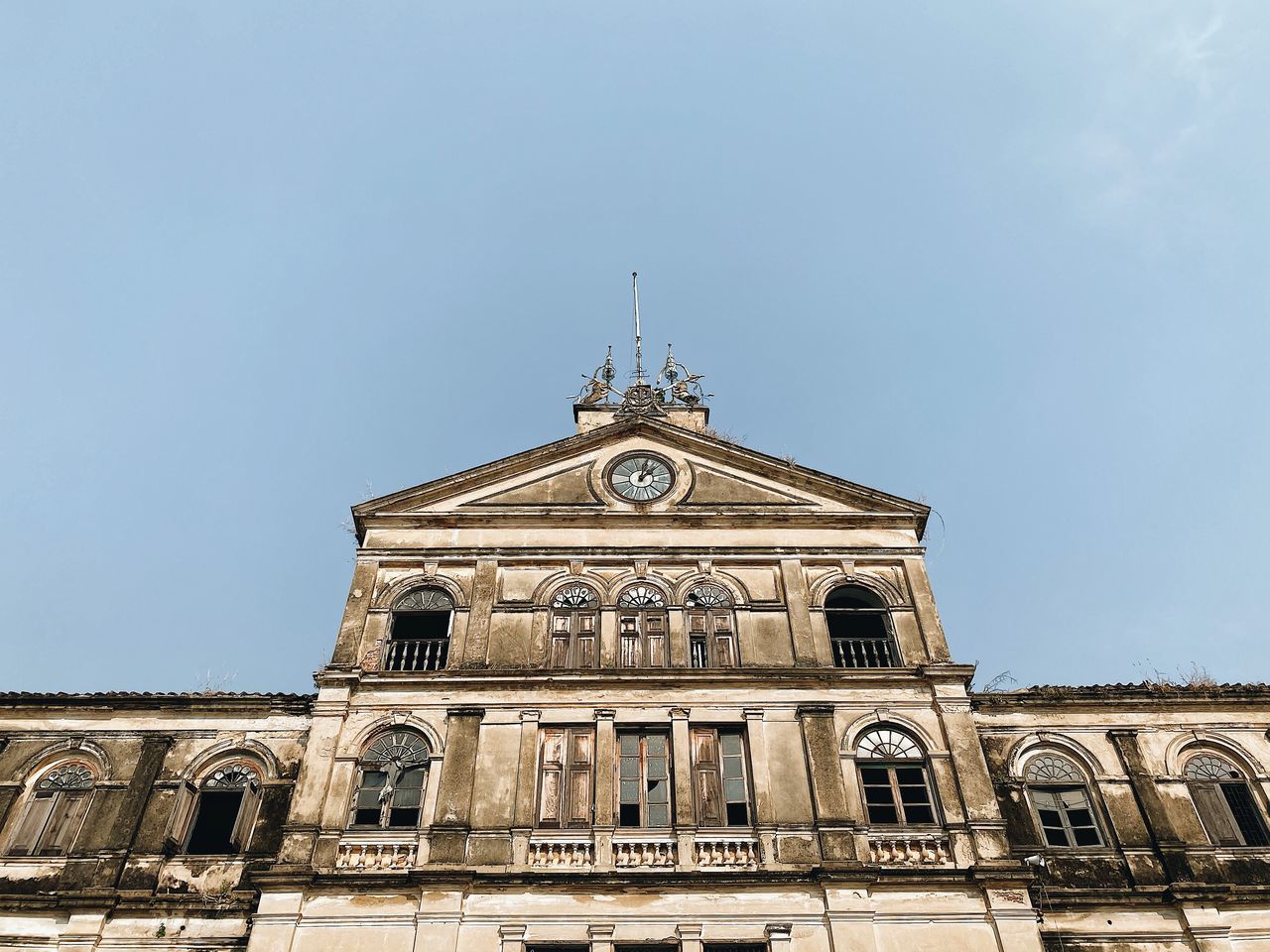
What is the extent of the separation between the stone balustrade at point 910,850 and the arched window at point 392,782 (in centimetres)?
827

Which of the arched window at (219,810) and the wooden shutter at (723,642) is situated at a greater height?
the wooden shutter at (723,642)

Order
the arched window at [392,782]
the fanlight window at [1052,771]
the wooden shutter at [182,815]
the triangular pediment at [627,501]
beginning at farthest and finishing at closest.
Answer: the triangular pediment at [627,501] < the fanlight window at [1052,771] < the wooden shutter at [182,815] < the arched window at [392,782]

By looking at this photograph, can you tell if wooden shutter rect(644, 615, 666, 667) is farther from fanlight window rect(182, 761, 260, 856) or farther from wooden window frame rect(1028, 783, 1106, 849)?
fanlight window rect(182, 761, 260, 856)

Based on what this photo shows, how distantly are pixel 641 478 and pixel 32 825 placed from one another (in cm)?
1405

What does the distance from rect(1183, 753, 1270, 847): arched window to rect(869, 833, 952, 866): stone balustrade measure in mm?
5469

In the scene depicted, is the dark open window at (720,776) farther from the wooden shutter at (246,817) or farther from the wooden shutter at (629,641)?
the wooden shutter at (246,817)

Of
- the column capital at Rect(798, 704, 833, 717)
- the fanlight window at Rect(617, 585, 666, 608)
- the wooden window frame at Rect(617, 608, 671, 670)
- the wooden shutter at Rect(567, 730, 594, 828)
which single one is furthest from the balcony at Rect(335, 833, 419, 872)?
the column capital at Rect(798, 704, 833, 717)

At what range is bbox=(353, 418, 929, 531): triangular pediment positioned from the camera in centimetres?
2381

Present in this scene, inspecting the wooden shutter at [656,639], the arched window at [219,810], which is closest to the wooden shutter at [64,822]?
the arched window at [219,810]

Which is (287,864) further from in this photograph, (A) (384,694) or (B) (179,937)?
(A) (384,694)

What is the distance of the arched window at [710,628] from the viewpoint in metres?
21.5

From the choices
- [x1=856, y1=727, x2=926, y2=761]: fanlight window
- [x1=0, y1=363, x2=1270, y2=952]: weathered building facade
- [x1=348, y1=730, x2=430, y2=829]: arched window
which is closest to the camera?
[x1=0, y1=363, x2=1270, y2=952]: weathered building facade

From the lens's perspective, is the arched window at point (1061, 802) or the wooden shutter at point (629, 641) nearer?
the arched window at point (1061, 802)

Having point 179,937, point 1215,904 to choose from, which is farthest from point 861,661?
point 179,937
